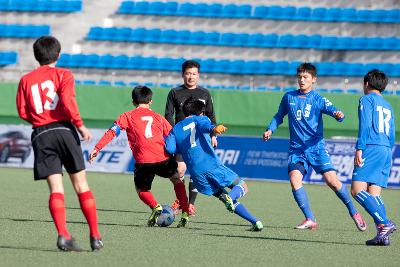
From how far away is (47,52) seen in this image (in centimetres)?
826

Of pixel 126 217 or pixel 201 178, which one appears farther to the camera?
pixel 126 217

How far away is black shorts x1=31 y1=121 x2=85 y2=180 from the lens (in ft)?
27.0

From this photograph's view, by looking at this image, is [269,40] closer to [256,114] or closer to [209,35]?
[209,35]

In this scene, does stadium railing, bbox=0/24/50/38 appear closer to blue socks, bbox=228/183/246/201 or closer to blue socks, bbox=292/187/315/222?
blue socks, bbox=292/187/315/222

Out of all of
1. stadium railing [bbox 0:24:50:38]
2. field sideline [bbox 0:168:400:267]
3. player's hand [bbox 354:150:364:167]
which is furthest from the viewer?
stadium railing [bbox 0:24:50:38]

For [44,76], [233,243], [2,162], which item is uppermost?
[44,76]

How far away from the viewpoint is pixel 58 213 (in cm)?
826

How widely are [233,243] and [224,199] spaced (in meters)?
1.02

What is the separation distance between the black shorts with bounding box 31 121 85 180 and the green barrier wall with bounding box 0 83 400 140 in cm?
1520

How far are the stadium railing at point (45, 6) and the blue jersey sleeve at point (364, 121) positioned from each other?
20.9 m

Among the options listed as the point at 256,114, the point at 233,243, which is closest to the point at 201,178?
the point at 233,243

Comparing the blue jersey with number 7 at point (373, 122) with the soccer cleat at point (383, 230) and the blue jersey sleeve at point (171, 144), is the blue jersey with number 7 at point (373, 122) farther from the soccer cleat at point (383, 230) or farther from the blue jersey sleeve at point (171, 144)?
the blue jersey sleeve at point (171, 144)

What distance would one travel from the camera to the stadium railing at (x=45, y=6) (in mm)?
29641

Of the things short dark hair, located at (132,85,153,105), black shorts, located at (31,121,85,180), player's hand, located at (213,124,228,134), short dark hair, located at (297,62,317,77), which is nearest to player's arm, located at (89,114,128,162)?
short dark hair, located at (132,85,153,105)
